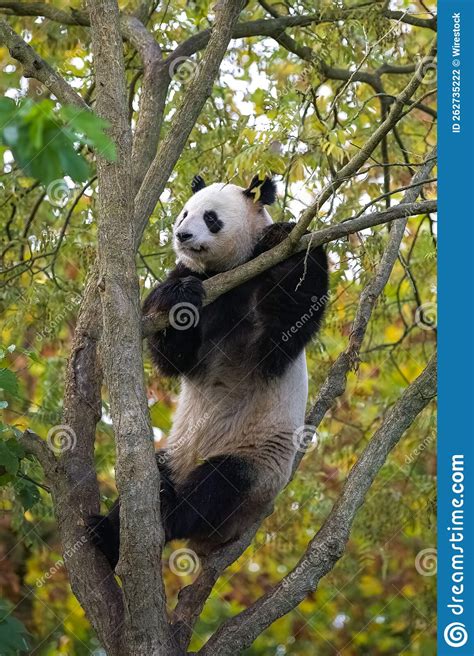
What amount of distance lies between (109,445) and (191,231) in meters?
2.88

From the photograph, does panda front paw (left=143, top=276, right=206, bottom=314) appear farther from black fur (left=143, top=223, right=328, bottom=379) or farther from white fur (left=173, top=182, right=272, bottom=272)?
white fur (left=173, top=182, right=272, bottom=272)

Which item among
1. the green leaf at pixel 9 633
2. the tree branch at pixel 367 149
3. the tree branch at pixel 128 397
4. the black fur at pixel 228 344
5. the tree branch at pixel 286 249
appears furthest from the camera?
the black fur at pixel 228 344

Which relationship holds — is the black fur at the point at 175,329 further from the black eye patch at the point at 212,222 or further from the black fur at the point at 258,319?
the black eye patch at the point at 212,222

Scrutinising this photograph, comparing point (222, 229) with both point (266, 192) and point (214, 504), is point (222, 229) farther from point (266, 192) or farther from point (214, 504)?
point (214, 504)

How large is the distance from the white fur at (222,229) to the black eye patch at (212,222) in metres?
0.02

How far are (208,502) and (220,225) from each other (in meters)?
1.85

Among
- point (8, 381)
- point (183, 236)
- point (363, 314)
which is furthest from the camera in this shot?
point (183, 236)

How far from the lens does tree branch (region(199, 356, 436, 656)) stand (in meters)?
4.78

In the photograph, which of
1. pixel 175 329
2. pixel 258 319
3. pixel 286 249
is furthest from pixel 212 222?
pixel 286 249

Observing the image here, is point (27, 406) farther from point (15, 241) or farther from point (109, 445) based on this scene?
point (15, 241)

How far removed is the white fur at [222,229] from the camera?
628 cm

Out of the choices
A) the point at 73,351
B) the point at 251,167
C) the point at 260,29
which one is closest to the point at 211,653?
the point at 73,351

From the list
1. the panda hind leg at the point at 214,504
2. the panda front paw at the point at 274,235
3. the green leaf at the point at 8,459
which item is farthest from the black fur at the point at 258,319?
the green leaf at the point at 8,459

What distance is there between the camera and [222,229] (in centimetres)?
637
